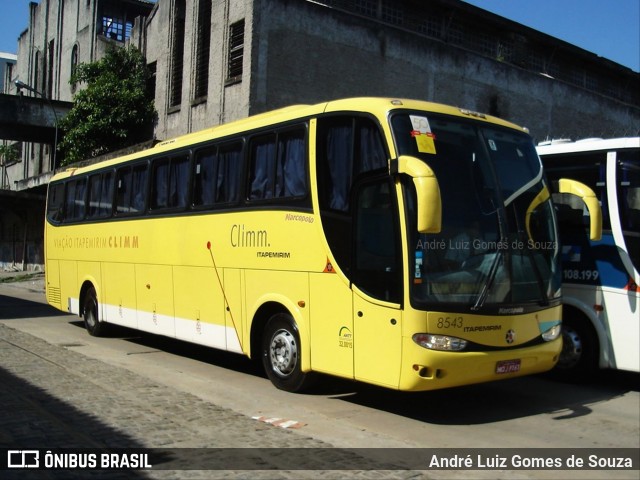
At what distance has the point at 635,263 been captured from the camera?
27.1 ft

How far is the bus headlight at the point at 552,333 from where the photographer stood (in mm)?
7328

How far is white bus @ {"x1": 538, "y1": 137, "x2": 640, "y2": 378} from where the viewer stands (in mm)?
8336

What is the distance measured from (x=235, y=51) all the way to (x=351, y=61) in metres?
3.84

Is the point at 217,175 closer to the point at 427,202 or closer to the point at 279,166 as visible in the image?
the point at 279,166

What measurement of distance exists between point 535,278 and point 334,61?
14856mm

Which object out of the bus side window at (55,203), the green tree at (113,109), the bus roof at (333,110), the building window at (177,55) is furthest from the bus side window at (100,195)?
the green tree at (113,109)

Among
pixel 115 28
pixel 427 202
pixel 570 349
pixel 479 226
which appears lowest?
pixel 570 349

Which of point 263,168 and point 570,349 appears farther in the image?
point 570,349

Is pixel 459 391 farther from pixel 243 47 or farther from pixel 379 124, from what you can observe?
pixel 243 47

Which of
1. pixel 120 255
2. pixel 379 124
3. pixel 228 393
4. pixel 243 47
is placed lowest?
pixel 228 393

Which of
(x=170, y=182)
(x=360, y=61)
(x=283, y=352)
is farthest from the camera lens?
(x=360, y=61)

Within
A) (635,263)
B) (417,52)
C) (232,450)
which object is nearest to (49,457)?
(232,450)

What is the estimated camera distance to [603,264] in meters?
8.64

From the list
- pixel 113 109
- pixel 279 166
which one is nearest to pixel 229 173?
pixel 279 166
